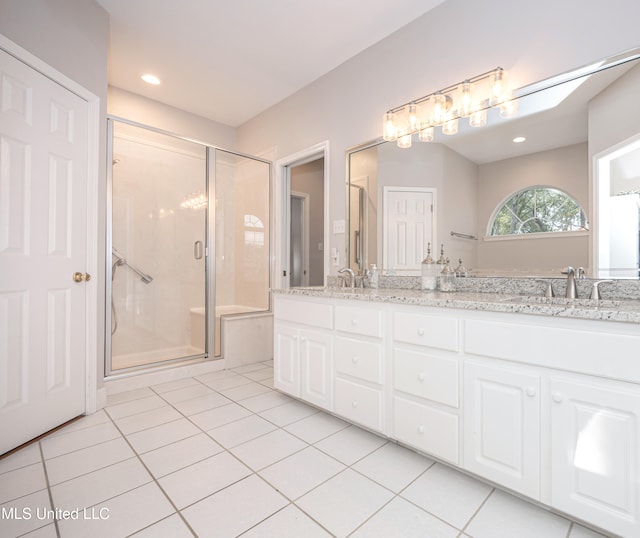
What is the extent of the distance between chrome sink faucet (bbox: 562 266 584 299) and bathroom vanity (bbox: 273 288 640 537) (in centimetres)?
26

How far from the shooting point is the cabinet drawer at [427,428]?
4.80 feet

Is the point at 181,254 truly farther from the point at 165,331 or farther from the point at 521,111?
the point at 521,111

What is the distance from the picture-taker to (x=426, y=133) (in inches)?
88.1

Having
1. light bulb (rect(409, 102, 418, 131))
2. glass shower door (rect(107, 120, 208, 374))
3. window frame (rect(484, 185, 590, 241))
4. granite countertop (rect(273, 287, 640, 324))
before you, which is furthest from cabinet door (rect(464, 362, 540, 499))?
glass shower door (rect(107, 120, 208, 374))

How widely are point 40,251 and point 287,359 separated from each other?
1.60 m

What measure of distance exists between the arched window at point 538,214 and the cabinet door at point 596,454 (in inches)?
36.9

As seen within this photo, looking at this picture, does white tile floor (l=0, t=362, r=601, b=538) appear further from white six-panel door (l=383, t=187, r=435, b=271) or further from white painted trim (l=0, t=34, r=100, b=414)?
white six-panel door (l=383, t=187, r=435, b=271)

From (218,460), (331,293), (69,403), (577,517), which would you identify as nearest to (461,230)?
(331,293)

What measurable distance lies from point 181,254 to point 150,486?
2.29 m

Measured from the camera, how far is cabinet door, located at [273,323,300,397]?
225 cm

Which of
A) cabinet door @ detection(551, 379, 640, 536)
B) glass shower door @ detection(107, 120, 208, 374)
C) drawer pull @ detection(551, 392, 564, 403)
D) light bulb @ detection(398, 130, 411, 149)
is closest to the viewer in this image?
cabinet door @ detection(551, 379, 640, 536)

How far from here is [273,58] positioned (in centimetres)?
282

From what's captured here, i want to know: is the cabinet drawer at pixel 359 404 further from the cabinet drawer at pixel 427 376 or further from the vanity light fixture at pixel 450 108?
the vanity light fixture at pixel 450 108

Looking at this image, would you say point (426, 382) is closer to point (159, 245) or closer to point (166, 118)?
point (159, 245)
